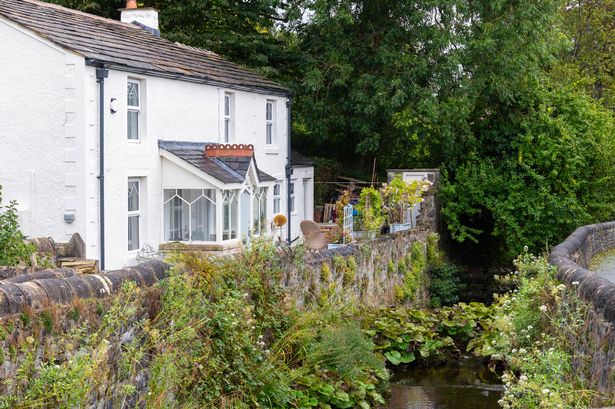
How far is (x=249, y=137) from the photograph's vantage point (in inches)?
1063

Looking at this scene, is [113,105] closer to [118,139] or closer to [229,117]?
[118,139]

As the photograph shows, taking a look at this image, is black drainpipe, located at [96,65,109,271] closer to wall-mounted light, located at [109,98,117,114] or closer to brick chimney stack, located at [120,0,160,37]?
wall-mounted light, located at [109,98,117,114]

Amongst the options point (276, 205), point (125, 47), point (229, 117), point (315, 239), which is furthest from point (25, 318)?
point (276, 205)

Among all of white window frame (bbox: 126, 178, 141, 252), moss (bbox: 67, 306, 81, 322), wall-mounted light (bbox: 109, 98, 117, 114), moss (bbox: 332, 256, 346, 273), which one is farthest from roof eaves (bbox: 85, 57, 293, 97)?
moss (bbox: 67, 306, 81, 322)

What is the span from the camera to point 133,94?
69.5 feet

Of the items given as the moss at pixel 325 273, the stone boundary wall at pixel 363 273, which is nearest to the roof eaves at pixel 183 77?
the stone boundary wall at pixel 363 273

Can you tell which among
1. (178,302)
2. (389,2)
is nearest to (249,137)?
(389,2)

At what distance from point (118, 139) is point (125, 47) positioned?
9.25 feet

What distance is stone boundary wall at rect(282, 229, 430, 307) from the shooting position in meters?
16.3

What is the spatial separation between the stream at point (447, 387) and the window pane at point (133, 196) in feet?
22.0

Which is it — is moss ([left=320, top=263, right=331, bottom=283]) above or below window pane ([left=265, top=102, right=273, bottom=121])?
below

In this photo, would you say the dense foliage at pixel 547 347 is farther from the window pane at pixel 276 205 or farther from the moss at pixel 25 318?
the window pane at pixel 276 205

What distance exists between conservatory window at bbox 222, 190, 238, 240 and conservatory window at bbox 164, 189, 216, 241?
28cm

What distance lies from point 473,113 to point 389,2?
452cm
